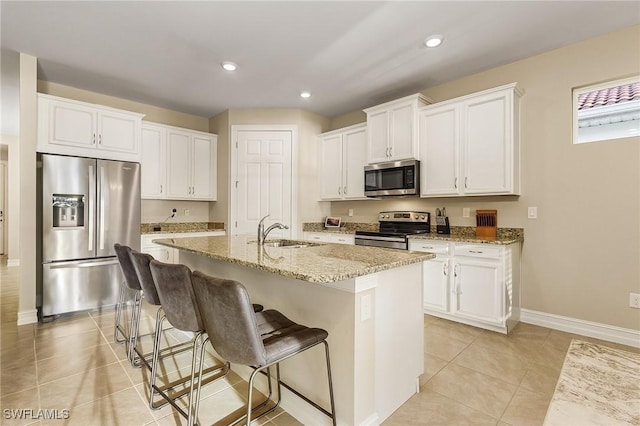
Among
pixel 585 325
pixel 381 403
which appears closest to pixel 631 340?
pixel 585 325

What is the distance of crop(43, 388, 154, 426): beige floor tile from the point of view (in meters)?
1.69

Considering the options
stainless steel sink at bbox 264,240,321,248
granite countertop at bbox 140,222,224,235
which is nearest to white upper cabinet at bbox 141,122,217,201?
granite countertop at bbox 140,222,224,235

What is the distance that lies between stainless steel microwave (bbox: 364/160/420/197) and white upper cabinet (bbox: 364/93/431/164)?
90 millimetres

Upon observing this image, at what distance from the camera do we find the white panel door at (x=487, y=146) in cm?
306

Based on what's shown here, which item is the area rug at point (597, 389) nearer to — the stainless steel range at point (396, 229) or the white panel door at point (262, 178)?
the stainless steel range at point (396, 229)

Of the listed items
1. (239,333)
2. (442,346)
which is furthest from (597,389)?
(239,333)

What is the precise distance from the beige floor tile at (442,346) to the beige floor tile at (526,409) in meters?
0.56

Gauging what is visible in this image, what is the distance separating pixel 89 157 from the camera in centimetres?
355

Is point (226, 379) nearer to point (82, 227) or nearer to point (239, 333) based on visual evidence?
point (239, 333)

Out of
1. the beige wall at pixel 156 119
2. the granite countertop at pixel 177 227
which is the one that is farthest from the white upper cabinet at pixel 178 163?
the granite countertop at pixel 177 227

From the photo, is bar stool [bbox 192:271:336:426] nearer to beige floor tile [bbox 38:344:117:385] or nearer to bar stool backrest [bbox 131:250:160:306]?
bar stool backrest [bbox 131:250:160:306]

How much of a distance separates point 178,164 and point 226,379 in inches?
136

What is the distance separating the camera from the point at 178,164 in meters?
4.60

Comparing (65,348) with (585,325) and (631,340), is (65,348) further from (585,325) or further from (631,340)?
(631,340)
